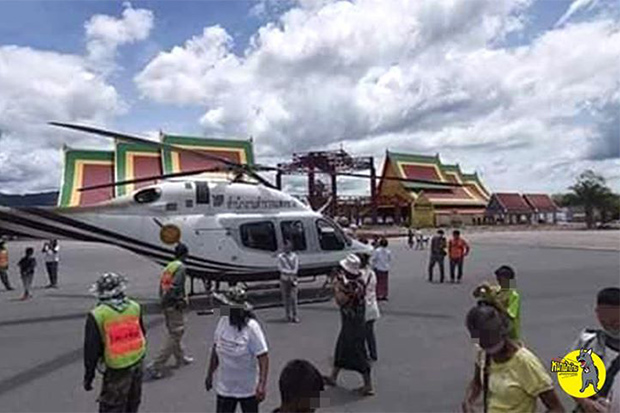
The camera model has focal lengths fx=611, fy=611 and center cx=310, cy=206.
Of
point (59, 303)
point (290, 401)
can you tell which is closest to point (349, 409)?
point (290, 401)

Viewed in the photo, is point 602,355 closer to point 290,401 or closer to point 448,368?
point 290,401

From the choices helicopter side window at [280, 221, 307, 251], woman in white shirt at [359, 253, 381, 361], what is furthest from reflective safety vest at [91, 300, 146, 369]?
helicopter side window at [280, 221, 307, 251]

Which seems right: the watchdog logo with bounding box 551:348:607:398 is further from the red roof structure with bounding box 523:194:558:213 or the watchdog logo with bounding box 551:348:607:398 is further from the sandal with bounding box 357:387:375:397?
the red roof structure with bounding box 523:194:558:213

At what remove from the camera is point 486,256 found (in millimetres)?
26938

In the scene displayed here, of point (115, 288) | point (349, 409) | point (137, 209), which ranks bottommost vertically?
point (349, 409)

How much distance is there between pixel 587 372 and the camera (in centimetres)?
292

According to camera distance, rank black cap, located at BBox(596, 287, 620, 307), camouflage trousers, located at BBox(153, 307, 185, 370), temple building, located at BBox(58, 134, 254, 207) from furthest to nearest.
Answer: temple building, located at BBox(58, 134, 254, 207) < camouflage trousers, located at BBox(153, 307, 185, 370) < black cap, located at BBox(596, 287, 620, 307)

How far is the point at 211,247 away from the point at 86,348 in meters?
8.52

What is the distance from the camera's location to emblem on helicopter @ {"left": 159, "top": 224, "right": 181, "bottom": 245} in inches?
501

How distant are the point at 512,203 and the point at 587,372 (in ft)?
256

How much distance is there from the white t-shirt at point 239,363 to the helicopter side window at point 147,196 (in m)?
8.67

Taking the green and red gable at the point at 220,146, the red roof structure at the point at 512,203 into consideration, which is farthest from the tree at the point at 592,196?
the green and red gable at the point at 220,146

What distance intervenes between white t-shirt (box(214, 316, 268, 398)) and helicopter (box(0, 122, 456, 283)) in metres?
7.80

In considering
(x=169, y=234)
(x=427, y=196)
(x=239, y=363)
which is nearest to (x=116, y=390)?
(x=239, y=363)
